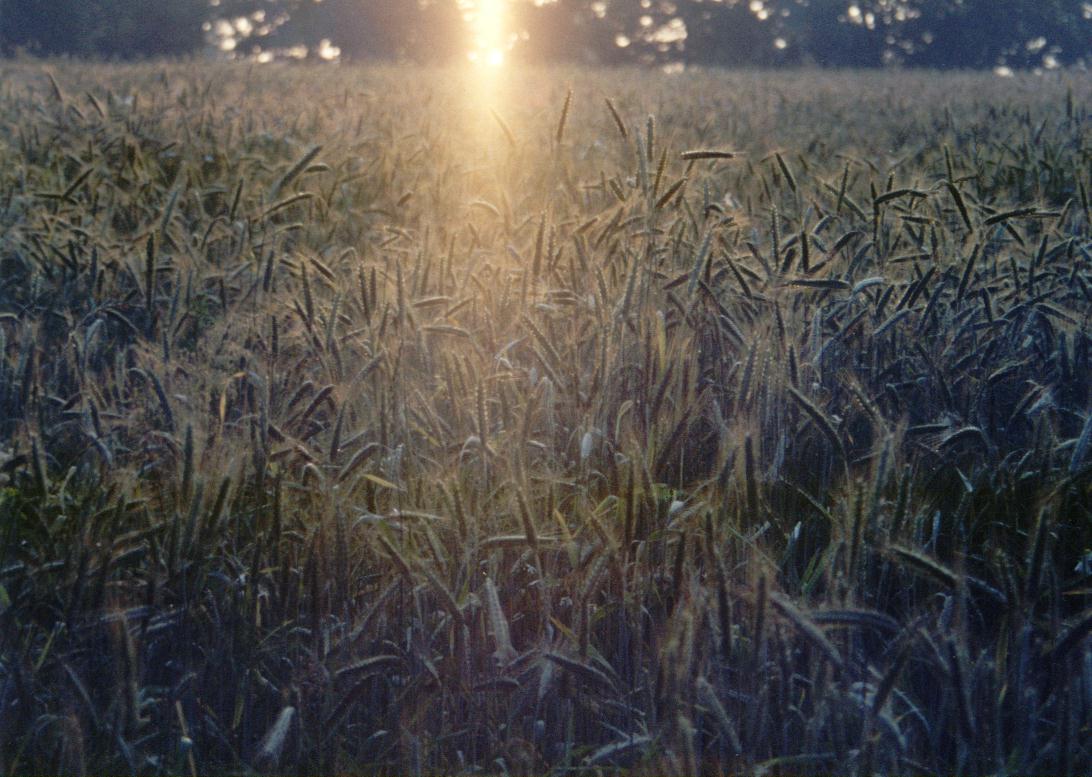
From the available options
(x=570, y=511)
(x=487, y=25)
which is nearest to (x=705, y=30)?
(x=487, y=25)

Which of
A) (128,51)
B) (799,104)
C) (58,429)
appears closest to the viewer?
(58,429)

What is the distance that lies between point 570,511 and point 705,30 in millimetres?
34149

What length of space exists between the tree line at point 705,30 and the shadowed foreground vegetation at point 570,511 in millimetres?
31845

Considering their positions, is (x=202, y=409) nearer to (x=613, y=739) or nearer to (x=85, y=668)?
(x=85, y=668)

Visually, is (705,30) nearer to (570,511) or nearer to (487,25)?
(487,25)

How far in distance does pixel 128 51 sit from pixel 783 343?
29360 millimetres

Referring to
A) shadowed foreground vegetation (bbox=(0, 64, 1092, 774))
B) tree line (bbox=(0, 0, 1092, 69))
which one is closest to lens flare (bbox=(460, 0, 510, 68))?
tree line (bbox=(0, 0, 1092, 69))

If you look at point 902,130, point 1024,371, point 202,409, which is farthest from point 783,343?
point 902,130

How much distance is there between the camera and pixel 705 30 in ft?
111

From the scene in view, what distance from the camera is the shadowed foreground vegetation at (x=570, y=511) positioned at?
1512 millimetres

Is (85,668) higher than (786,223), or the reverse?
(786,223)

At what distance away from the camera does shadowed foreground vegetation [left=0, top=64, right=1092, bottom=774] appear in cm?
151

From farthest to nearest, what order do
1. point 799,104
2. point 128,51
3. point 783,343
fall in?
point 128,51 → point 799,104 → point 783,343

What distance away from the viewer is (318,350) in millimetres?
2299
